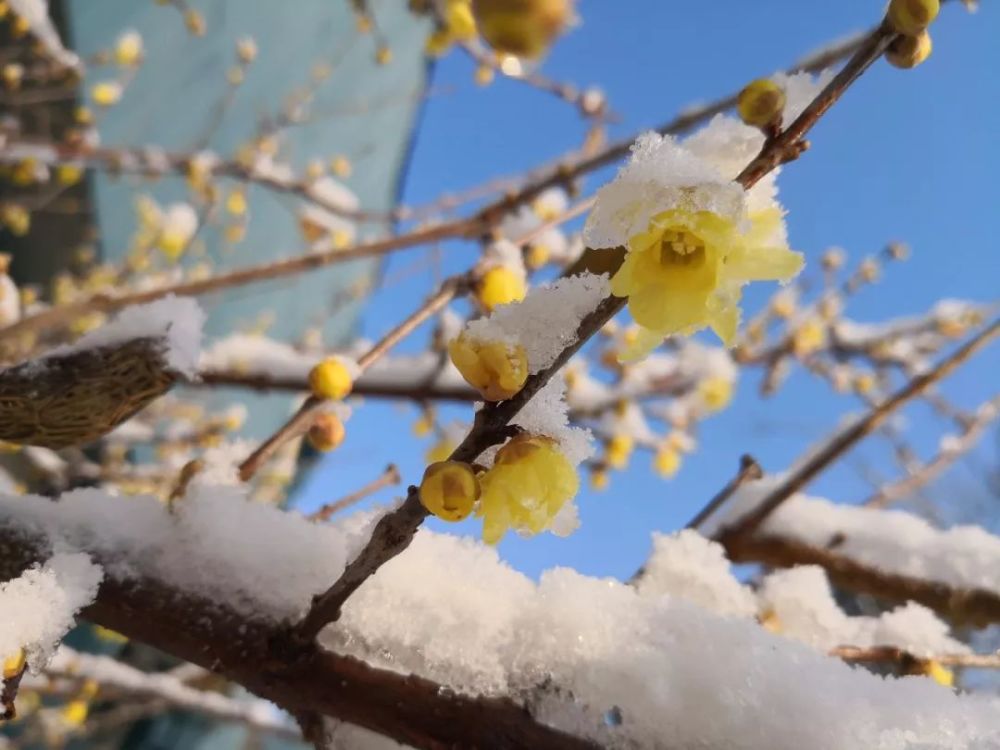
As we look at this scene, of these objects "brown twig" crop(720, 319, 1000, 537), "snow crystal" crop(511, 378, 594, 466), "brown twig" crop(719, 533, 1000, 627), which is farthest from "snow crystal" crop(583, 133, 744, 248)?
"brown twig" crop(719, 533, 1000, 627)

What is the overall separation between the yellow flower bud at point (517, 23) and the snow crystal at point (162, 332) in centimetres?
42

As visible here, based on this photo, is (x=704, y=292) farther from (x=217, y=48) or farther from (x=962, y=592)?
(x=217, y=48)

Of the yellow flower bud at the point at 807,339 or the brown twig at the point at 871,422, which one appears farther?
the yellow flower bud at the point at 807,339

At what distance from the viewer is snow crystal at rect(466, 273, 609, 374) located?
0.51m

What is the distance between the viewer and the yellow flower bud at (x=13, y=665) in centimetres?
54

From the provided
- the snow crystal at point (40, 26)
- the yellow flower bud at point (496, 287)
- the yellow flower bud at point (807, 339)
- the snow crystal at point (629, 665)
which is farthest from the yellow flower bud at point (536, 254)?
the snow crystal at point (40, 26)

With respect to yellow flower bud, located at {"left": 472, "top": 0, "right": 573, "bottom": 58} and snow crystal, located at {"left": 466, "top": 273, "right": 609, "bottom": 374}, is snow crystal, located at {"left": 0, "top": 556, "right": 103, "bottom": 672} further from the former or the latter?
yellow flower bud, located at {"left": 472, "top": 0, "right": 573, "bottom": 58}

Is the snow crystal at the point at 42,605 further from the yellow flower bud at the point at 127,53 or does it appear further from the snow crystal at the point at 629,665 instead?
the yellow flower bud at the point at 127,53

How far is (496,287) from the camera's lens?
1.02 metres

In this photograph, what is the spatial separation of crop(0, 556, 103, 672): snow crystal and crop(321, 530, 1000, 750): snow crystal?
0.68 ft

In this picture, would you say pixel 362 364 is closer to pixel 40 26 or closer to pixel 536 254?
pixel 536 254

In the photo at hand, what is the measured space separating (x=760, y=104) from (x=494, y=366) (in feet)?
0.79

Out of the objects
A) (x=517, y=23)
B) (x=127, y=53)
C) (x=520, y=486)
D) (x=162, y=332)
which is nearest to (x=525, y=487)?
(x=520, y=486)

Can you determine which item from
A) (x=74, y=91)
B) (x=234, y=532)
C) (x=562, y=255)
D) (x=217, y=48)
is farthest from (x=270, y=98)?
(x=234, y=532)
